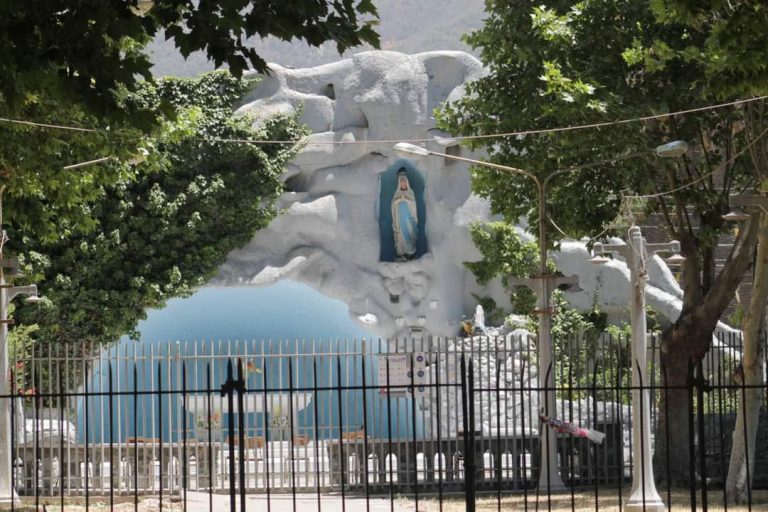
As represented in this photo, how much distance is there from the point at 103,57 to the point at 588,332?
89.6 ft

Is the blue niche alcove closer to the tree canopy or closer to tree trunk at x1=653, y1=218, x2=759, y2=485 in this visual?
the tree canopy

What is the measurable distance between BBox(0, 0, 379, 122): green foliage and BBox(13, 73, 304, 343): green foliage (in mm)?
24234

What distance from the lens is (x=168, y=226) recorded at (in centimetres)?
3406

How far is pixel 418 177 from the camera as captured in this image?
37.0 metres

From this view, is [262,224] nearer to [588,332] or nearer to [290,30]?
[588,332]

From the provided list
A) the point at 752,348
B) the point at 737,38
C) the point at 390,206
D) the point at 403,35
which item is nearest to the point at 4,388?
the point at 752,348

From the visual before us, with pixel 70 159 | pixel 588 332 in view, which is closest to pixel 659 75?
pixel 70 159

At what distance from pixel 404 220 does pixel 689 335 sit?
16301 millimetres

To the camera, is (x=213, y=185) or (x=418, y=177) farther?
(x=418, y=177)

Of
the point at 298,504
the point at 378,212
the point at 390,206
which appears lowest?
the point at 298,504

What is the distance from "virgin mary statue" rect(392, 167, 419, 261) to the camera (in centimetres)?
3644

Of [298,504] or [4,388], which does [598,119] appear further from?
[4,388]

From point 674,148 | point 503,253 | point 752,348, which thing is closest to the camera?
point 674,148

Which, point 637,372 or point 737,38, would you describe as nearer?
point 737,38
